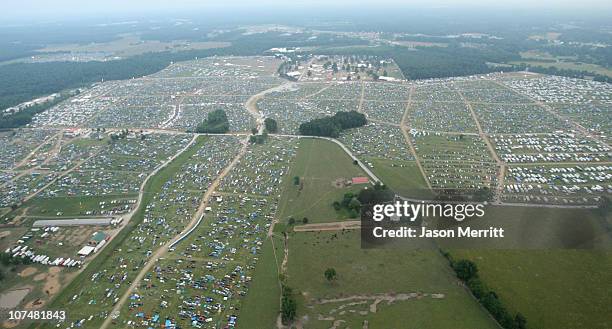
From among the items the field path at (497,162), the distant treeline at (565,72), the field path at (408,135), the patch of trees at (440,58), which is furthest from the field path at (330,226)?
the distant treeline at (565,72)

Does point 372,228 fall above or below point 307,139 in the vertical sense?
below

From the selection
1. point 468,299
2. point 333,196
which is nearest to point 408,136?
point 333,196

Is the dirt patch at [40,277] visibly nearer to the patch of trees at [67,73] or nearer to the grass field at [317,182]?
the grass field at [317,182]

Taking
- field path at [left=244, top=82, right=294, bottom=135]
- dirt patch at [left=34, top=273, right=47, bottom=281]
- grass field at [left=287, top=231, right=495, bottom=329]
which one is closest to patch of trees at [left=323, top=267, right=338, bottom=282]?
grass field at [left=287, top=231, right=495, bottom=329]

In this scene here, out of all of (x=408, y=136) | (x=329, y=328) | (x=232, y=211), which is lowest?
(x=329, y=328)

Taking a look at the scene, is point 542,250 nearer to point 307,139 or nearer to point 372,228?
point 372,228

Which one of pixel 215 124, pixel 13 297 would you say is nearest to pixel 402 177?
pixel 215 124

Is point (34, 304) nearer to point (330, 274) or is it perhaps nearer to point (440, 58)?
point (330, 274)
